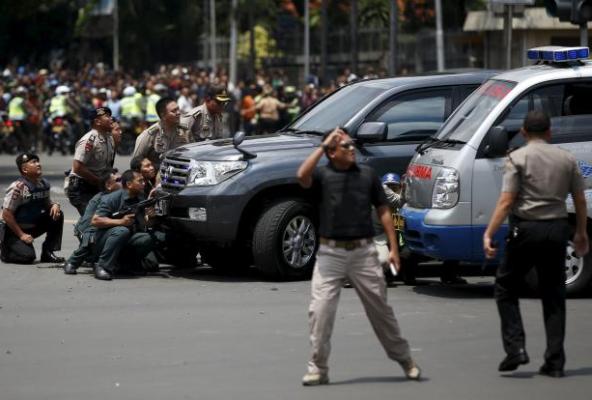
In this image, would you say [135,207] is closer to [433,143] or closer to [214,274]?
[214,274]

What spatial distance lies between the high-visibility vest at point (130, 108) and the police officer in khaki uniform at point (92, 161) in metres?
20.2

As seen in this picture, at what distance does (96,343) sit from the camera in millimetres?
9797

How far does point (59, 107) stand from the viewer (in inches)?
1353

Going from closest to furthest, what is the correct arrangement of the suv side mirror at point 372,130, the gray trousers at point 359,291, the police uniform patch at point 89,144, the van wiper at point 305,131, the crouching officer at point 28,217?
the gray trousers at point 359,291
the suv side mirror at point 372,130
the van wiper at point 305,131
the police uniform patch at point 89,144
the crouching officer at point 28,217

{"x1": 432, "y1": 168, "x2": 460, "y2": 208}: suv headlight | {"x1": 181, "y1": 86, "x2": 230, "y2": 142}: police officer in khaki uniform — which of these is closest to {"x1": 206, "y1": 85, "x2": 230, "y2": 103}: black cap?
{"x1": 181, "y1": 86, "x2": 230, "y2": 142}: police officer in khaki uniform

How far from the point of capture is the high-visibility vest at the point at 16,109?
34.2 m

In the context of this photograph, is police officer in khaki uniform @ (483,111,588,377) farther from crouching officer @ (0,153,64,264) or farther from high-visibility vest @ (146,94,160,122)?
high-visibility vest @ (146,94,160,122)

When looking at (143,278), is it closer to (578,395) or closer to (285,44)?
(578,395)

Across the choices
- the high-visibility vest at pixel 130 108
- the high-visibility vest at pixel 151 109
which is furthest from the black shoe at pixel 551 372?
the high-visibility vest at pixel 130 108

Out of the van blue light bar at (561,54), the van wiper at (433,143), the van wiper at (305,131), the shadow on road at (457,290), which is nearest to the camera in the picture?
the van blue light bar at (561,54)

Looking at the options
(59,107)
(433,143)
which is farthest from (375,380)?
(59,107)

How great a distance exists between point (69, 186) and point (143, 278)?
1.45 meters

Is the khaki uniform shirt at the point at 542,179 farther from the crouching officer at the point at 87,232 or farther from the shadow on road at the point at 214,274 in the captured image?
the crouching officer at the point at 87,232

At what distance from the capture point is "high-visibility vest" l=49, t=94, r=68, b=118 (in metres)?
34.3
